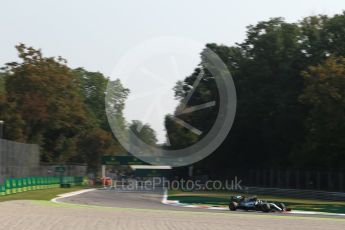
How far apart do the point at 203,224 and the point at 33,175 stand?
3811 cm

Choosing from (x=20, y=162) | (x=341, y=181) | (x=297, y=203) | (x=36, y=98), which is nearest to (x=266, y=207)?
(x=297, y=203)

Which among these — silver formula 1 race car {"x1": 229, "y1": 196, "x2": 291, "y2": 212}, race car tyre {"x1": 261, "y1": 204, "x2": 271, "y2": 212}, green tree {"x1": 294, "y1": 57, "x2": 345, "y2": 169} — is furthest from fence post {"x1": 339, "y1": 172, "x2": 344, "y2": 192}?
race car tyre {"x1": 261, "y1": 204, "x2": 271, "y2": 212}

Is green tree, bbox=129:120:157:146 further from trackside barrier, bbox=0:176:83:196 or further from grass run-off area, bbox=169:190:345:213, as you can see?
grass run-off area, bbox=169:190:345:213

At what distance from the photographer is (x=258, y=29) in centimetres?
7931

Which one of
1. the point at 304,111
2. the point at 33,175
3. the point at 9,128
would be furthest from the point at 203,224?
the point at 9,128

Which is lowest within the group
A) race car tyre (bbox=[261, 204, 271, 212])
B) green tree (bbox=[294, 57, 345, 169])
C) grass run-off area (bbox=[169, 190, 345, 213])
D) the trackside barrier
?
grass run-off area (bbox=[169, 190, 345, 213])

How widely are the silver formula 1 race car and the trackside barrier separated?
15.3 metres

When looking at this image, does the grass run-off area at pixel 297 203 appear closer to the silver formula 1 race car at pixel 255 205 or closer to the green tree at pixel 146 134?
the silver formula 1 race car at pixel 255 205

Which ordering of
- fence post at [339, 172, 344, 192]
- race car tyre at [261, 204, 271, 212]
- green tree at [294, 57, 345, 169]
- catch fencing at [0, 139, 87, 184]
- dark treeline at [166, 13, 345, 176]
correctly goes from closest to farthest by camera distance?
race car tyre at [261, 204, 271, 212] → catch fencing at [0, 139, 87, 184] → fence post at [339, 172, 344, 192] → green tree at [294, 57, 345, 169] → dark treeline at [166, 13, 345, 176]

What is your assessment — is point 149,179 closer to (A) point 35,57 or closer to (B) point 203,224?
Result: (A) point 35,57

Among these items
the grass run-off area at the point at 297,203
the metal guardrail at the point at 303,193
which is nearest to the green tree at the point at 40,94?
the metal guardrail at the point at 303,193

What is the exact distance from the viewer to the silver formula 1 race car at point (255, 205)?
27.3 meters

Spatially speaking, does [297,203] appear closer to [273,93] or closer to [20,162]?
[20,162]

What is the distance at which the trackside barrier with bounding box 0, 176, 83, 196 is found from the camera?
127 ft
